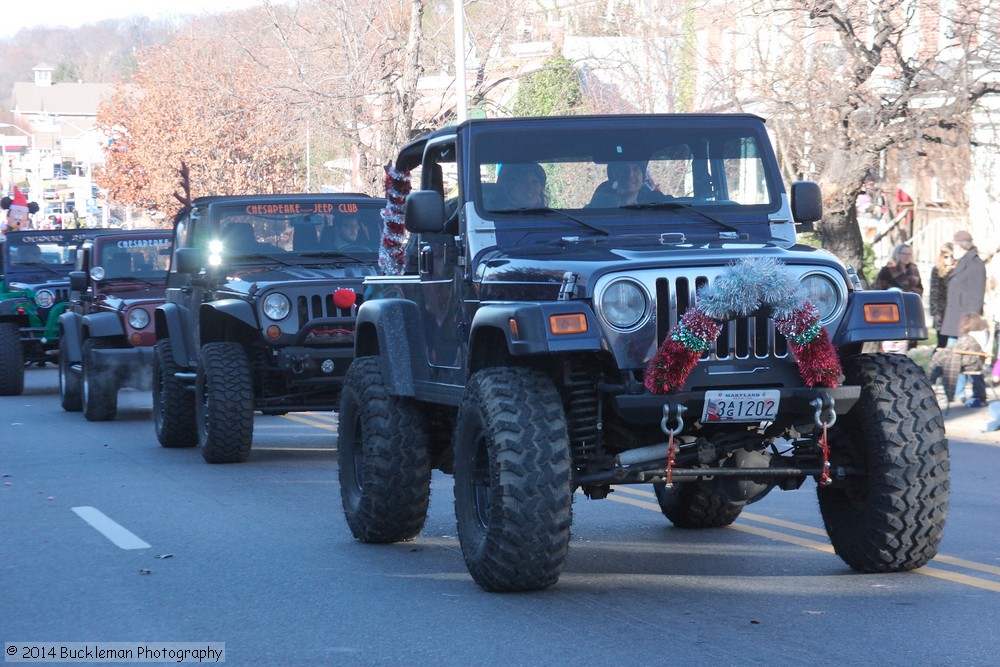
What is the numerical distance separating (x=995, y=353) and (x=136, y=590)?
47.3ft

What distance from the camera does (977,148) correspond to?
20.1 meters

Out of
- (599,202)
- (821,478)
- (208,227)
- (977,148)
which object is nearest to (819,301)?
(821,478)

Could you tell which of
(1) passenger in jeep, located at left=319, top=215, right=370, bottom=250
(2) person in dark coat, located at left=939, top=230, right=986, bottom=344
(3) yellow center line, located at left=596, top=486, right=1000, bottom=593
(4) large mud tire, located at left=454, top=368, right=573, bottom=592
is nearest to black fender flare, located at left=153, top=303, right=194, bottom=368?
(1) passenger in jeep, located at left=319, top=215, right=370, bottom=250

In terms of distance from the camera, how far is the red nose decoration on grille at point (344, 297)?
12.5 metres

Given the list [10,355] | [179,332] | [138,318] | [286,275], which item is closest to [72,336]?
[138,318]

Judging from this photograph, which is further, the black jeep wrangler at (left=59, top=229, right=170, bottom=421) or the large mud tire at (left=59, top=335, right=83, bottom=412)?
the large mud tire at (left=59, top=335, right=83, bottom=412)

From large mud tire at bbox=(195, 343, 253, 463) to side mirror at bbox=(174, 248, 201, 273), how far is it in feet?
2.84

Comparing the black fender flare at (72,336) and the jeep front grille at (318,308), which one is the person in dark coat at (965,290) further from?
the black fender flare at (72,336)

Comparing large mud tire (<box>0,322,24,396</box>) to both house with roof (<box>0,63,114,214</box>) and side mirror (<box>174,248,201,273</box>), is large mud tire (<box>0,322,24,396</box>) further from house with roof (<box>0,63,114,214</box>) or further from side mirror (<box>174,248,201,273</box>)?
house with roof (<box>0,63,114,214</box>)

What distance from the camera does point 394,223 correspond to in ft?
32.8

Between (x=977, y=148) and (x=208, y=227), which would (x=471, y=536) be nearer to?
(x=208, y=227)

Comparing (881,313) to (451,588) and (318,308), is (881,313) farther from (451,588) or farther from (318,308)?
(318,308)

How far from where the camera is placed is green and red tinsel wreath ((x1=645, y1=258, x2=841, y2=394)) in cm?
678

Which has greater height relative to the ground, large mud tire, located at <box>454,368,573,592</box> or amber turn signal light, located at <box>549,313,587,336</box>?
amber turn signal light, located at <box>549,313,587,336</box>
